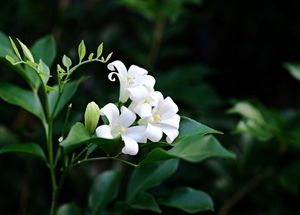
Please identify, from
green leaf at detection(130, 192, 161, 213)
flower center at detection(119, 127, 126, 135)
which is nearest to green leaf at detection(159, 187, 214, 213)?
green leaf at detection(130, 192, 161, 213)

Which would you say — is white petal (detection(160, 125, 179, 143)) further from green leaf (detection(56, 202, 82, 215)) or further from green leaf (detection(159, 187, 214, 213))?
green leaf (detection(56, 202, 82, 215))

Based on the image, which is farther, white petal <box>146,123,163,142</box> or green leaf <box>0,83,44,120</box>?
green leaf <box>0,83,44,120</box>

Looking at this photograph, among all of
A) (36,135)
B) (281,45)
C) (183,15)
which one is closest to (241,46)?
(281,45)

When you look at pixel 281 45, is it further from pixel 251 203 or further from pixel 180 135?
pixel 180 135

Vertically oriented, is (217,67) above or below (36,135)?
above

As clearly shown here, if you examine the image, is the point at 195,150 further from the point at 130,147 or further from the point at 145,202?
the point at 145,202

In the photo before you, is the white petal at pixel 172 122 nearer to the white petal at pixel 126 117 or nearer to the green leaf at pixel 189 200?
the white petal at pixel 126 117

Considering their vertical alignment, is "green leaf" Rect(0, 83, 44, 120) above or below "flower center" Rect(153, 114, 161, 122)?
above
